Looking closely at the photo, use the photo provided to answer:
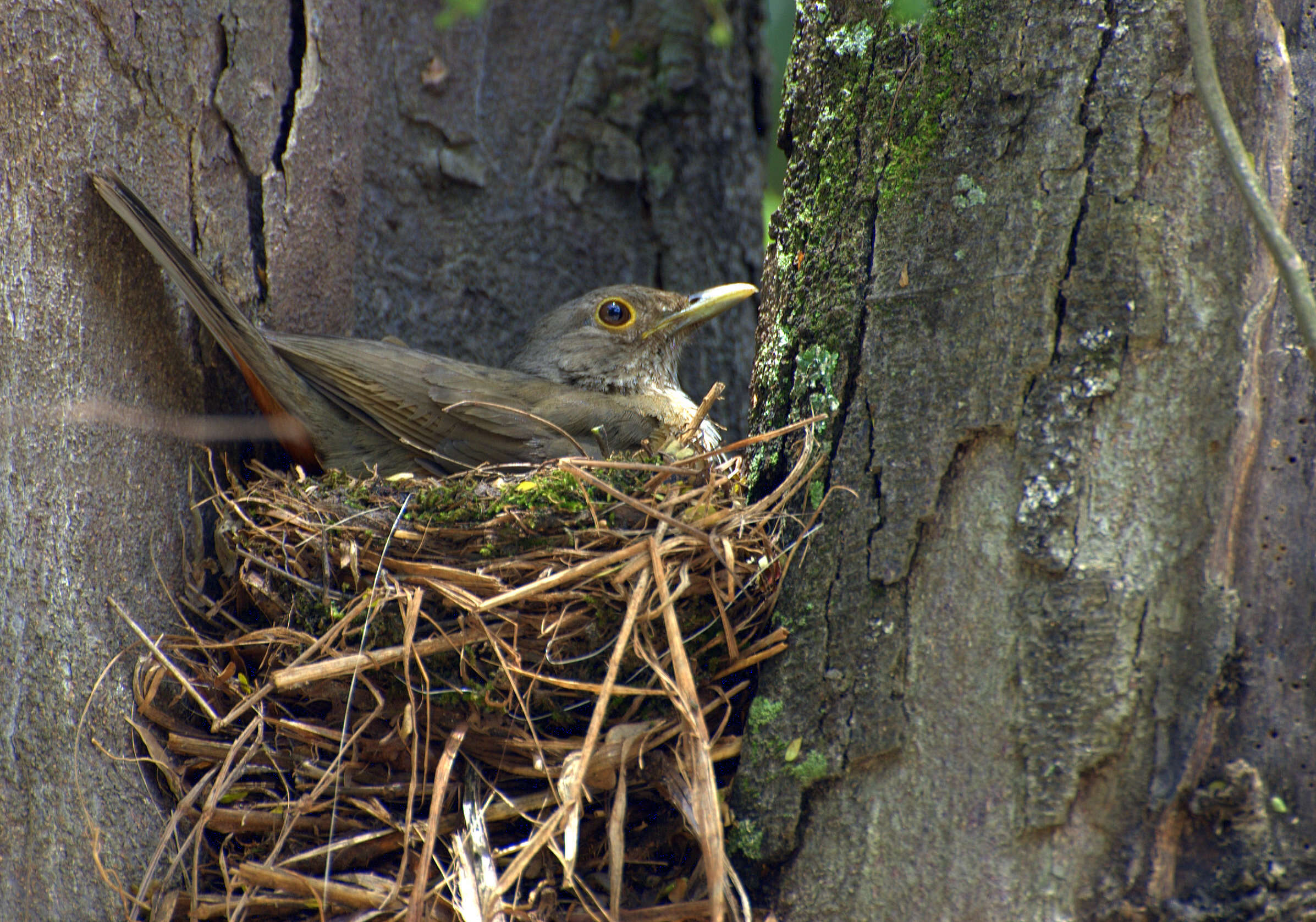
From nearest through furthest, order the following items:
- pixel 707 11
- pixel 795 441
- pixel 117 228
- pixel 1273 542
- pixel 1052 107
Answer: pixel 1273 542, pixel 1052 107, pixel 795 441, pixel 117 228, pixel 707 11

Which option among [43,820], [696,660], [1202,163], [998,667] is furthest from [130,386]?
[1202,163]

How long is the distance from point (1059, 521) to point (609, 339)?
101 inches

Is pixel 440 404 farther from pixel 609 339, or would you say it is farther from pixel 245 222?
pixel 609 339

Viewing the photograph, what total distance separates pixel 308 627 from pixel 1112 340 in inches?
82.2

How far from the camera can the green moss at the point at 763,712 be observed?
2.29 m

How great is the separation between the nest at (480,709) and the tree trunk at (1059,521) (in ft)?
0.76

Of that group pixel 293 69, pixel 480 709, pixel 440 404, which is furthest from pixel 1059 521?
pixel 293 69

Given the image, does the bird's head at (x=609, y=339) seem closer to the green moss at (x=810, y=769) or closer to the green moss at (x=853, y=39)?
the green moss at (x=853, y=39)

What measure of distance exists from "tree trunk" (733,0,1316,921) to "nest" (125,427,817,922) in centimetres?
23

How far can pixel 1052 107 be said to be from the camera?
6.98ft

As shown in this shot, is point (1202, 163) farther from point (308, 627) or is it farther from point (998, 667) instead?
point (308, 627)

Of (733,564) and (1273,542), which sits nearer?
(1273,542)

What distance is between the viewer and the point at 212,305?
115 inches

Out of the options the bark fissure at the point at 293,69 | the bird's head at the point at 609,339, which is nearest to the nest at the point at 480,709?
the bark fissure at the point at 293,69
